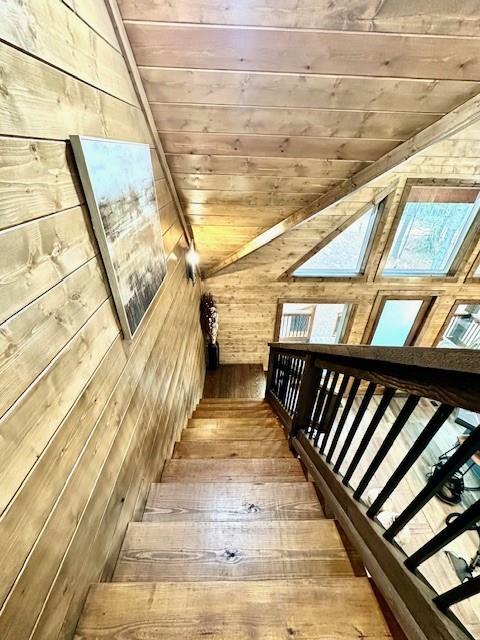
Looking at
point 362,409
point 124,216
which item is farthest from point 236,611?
point 124,216

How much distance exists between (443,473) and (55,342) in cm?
104

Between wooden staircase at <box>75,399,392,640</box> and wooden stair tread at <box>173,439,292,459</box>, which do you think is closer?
wooden staircase at <box>75,399,392,640</box>

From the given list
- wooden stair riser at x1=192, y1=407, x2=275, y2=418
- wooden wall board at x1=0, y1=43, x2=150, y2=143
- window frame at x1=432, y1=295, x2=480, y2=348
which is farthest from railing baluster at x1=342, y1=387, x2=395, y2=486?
window frame at x1=432, y1=295, x2=480, y2=348

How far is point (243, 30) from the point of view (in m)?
1.30

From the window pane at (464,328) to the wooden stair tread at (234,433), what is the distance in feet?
12.0

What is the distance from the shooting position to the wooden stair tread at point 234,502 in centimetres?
133

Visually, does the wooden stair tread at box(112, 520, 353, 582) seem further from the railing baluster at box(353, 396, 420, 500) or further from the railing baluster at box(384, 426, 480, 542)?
the railing baluster at box(384, 426, 480, 542)

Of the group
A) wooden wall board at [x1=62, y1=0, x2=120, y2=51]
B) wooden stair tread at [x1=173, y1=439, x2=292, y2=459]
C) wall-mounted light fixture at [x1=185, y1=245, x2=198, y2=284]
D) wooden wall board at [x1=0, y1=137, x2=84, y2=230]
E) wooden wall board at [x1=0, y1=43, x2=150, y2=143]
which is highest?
wooden wall board at [x1=62, y1=0, x2=120, y2=51]

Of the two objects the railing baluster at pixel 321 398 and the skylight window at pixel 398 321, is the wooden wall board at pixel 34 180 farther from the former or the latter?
the skylight window at pixel 398 321

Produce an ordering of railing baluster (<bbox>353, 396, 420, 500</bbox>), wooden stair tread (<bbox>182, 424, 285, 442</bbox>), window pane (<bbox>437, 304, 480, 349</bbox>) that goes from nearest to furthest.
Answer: railing baluster (<bbox>353, 396, 420, 500</bbox>) → wooden stair tread (<bbox>182, 424, 285, 442</bbox>) → window pane (<bbox>437, 304, 480, 349</bbox>)

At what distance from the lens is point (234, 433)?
2463 mm

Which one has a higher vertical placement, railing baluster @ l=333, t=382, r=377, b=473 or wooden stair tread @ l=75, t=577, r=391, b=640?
railing baluster @ l=333, t=382, r=377, b=473

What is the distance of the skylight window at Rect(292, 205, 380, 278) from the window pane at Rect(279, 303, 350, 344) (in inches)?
24.2

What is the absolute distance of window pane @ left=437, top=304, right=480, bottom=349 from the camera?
4.50 m
